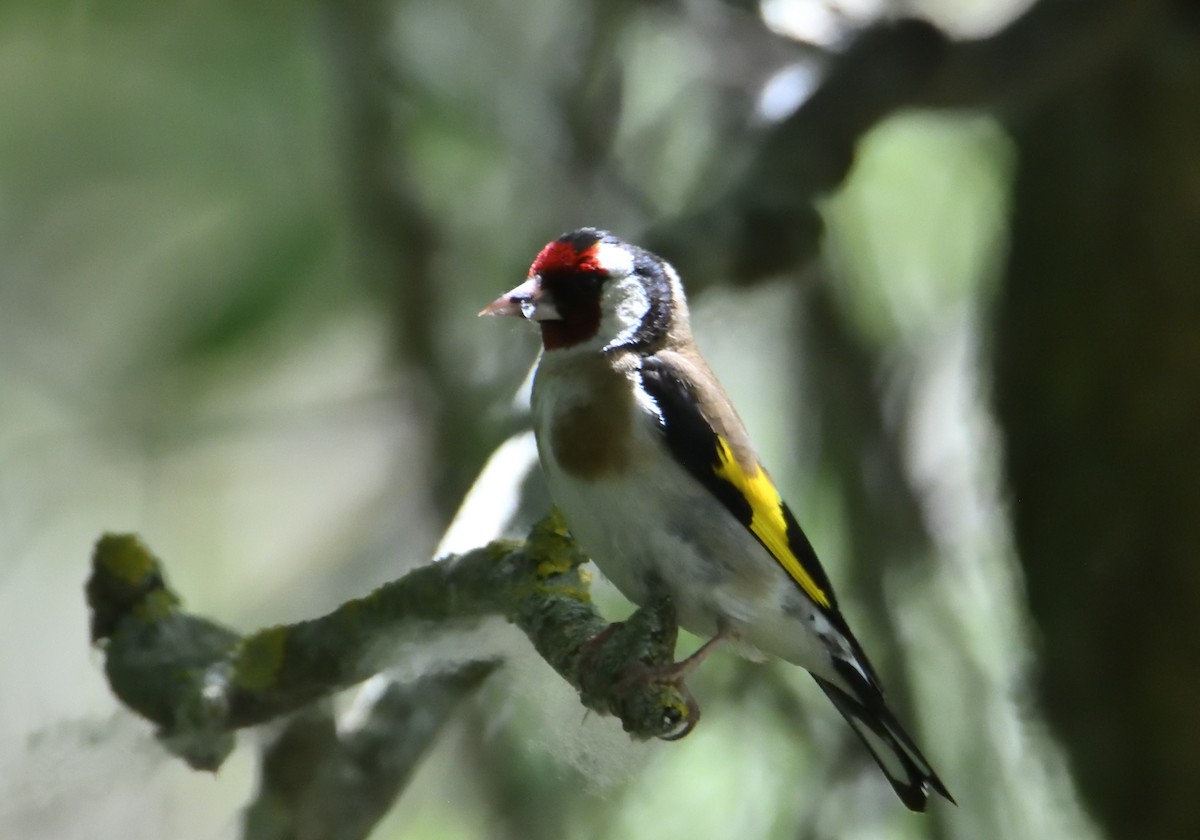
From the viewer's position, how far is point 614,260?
1.56 meters

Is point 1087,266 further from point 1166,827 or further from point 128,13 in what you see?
point 128,13

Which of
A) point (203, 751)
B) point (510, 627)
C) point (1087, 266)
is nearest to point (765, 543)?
point (510, 627)

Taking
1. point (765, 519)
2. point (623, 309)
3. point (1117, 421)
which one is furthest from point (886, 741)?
point (1117, 421)

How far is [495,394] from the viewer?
2037 millimetres

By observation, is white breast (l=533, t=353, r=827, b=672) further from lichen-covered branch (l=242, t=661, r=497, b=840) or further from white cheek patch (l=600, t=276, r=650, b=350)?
lichen-covered branch (l=242, t=661, r=497, b=840)

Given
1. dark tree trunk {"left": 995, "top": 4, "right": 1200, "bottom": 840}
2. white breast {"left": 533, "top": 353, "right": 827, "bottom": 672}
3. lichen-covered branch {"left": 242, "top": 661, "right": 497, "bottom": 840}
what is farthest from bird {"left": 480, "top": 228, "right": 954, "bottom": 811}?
dark tree trunk {"left": 995, "top": 4, "right": 1200, "bottom": 840}

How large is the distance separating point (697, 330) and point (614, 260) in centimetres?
45

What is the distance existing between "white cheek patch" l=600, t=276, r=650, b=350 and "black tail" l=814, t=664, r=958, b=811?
454 millimetres

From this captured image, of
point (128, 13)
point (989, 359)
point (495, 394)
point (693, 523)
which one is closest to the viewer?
point (693, 523)

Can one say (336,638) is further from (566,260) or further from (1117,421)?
(1117,421)

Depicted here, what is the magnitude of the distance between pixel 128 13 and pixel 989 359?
4.66ft

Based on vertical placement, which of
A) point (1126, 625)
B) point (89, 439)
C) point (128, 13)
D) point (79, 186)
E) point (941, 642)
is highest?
point (128, 13)

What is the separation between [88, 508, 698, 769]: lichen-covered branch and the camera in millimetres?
1208

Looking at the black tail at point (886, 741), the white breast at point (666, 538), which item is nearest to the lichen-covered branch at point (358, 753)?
the white breast at point (666, 538)
